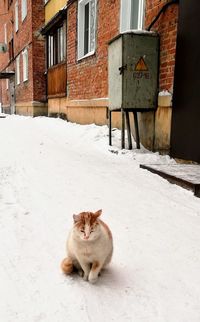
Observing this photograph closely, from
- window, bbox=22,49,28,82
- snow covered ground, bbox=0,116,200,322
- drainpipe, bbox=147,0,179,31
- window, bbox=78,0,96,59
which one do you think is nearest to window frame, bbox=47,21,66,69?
window, bbox=78,0,96,59

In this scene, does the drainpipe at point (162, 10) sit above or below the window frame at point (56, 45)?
below

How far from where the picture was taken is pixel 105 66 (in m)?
8.42

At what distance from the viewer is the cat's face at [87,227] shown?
1.77m

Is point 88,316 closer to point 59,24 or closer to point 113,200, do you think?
point 113,200

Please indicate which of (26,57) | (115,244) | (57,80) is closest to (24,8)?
(26,57)

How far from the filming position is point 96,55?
29.6 ft

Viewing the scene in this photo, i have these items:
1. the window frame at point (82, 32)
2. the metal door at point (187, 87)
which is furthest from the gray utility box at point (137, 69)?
the window frame at point (82, 32)

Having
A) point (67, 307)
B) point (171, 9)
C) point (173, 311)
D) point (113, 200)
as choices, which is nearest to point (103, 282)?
point (67, 307)

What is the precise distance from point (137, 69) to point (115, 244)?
378 cm

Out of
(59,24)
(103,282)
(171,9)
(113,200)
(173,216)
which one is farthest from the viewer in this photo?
(59,24)

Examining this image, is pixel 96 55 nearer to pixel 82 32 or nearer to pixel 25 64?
pixel 82 32

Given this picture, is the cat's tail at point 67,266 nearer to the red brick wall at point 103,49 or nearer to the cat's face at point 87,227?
the cat's face at point 87,227

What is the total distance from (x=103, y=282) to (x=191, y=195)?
1877 mm

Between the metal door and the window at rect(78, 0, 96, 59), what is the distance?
525 cm
